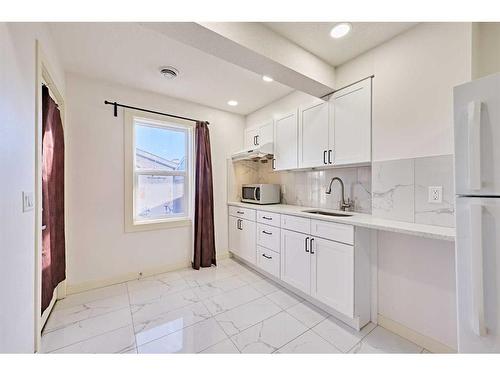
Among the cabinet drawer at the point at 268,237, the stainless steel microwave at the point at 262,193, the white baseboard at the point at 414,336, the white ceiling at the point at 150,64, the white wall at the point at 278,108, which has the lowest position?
the white baseboard at the point at 414,336

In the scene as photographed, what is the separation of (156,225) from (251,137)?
196 centimetres

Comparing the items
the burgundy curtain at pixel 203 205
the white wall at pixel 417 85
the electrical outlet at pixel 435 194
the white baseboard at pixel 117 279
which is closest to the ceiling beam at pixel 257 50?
the white wall at pixel 417 85

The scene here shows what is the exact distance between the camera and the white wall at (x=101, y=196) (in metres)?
2.26

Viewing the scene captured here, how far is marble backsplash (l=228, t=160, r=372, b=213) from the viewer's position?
2.17 m

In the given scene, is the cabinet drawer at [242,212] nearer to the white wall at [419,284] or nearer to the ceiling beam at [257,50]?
the white wall at [419,284]

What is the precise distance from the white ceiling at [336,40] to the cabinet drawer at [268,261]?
2113 mm

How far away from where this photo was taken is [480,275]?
909mm

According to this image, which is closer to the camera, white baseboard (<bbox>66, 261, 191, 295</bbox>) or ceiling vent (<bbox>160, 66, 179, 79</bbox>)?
ceiling vent (<bbox>160, 66, 179, 79</bbox>)

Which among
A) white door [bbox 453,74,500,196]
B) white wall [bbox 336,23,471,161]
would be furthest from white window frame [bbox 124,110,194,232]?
white door [bbox 453,74,500,196]

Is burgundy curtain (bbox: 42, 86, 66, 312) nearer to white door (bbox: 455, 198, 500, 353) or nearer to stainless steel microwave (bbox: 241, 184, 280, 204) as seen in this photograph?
stainless steel microwave (bbox: 241, 184, 280, 204)

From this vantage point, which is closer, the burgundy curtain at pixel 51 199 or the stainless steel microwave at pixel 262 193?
the burgundy curtain at pixel 51 199

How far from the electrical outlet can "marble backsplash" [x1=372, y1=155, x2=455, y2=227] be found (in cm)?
2
